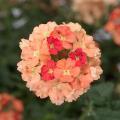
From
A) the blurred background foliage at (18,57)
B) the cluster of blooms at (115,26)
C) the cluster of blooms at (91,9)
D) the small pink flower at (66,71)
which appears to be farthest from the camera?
the cluster of blooms at (91,9)

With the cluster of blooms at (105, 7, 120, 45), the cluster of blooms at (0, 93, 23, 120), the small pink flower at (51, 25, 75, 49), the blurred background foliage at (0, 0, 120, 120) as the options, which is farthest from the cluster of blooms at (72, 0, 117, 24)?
the small pink flower at (51, 25, 75, 49)

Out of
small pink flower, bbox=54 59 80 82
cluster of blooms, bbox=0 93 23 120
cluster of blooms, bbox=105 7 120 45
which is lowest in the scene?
small pink flower, bbox=54 59 80 82

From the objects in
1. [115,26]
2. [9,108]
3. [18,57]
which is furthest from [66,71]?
[18,57]

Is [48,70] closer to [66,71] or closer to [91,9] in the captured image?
[66,71]

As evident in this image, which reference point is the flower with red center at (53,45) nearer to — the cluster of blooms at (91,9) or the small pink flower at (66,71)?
the small pink flower at (66,71)

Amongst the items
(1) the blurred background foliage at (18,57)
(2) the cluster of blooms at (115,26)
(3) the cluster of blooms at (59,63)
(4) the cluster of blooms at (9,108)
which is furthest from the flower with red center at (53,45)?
(2) the cluster of blooms at (115,26)

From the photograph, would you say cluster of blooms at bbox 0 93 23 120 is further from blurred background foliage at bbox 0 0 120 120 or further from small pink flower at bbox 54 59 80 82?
small pink flower at bbox 54 59 80 82
